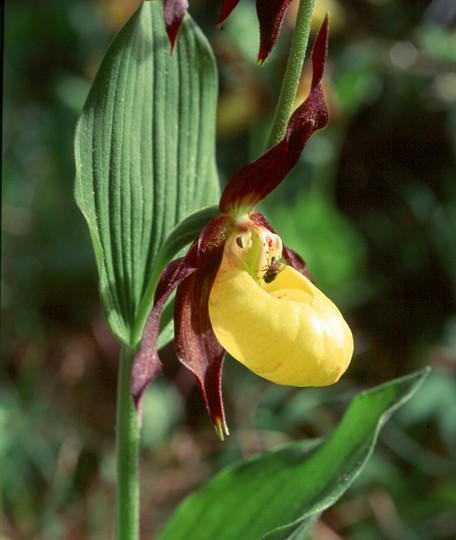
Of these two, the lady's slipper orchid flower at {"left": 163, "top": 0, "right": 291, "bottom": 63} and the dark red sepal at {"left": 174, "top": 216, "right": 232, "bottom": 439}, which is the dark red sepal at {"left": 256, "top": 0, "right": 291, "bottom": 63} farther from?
the dark red sepal at {"left": 174, "top": 216, "right": 232, "bottom": 439}

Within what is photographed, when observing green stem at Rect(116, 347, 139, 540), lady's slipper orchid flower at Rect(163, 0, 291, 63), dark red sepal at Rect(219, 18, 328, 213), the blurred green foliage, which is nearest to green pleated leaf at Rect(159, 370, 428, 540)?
green stem at Rect(116, 347, 139, 540)

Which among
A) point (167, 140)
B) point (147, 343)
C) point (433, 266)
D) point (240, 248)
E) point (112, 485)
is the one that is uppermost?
point (167, 140)

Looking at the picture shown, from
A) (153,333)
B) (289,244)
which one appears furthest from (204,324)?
(289,244)

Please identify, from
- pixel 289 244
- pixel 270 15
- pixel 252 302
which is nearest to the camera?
pixel 270 15

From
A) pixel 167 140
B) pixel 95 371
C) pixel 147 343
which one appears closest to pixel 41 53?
pixel 95 371

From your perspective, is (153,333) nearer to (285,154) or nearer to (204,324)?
(204,324)

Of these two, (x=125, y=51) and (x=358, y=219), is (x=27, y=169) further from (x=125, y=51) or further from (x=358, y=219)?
(x=125, y=51)

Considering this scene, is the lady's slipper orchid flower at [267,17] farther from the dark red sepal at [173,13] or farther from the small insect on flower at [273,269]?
the small insect on flower at [273,269]
